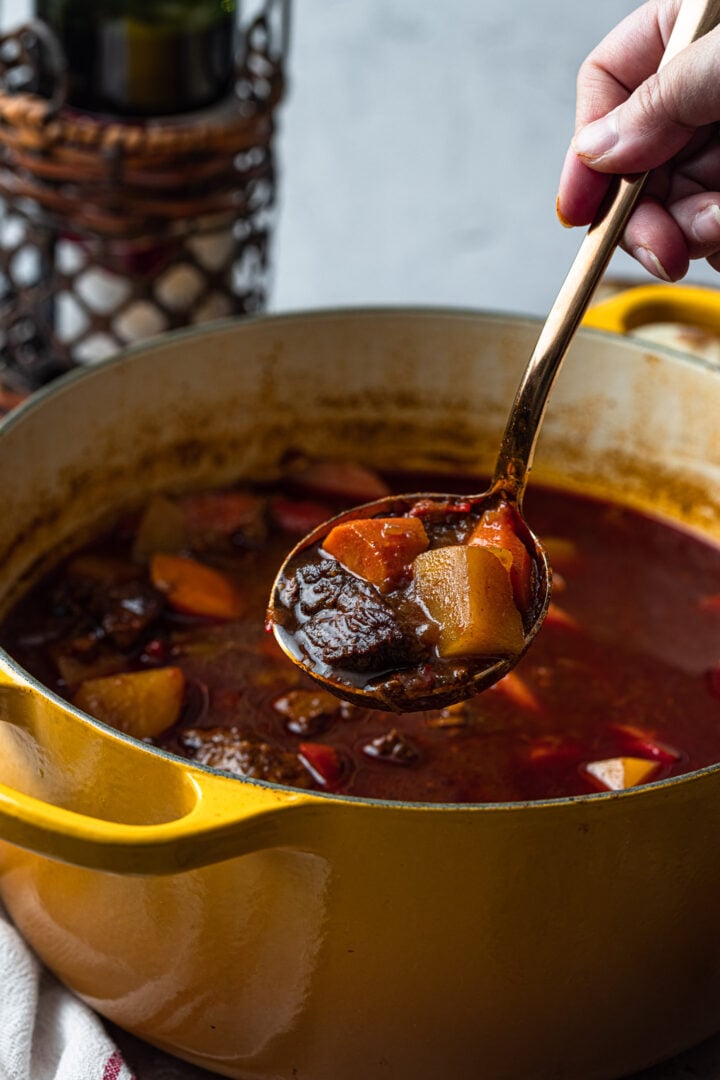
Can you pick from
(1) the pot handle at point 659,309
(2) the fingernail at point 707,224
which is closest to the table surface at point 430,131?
(1) the pot handle at point 659,309

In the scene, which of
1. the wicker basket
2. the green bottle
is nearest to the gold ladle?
the wicker basket

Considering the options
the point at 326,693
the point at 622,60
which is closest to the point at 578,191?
the point at 622,60

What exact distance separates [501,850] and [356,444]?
4.18ft

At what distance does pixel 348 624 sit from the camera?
1.48 m

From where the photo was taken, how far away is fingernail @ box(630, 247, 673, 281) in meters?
1.71

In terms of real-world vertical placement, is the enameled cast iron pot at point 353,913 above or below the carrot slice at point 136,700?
above

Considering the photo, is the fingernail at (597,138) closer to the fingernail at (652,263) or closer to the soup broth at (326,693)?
the fingernail at (652,263)

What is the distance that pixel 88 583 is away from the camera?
2.02m

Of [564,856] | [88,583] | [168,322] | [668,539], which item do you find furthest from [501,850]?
[168,322]

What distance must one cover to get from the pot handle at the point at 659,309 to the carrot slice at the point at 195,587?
0.75 m

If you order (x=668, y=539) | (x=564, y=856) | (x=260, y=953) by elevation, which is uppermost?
(x=564, y=856)

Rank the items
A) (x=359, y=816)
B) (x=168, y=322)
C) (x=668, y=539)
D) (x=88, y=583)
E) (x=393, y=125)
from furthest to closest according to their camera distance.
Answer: (x=393, y=125), (x=168, y=322), (x=668, y=539), (x=88, y=583), (x=359, y=816)

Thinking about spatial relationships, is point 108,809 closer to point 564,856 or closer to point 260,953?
point 260,953

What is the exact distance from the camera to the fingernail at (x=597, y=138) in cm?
158
